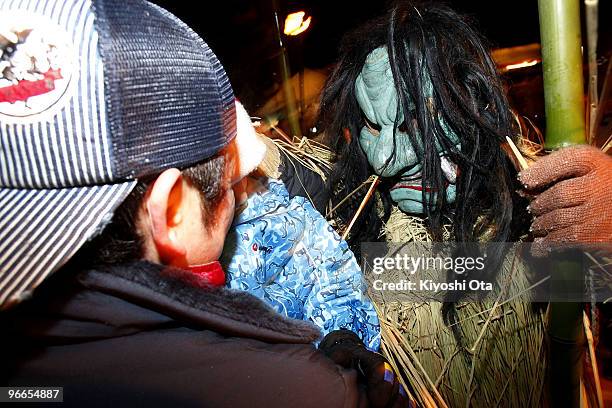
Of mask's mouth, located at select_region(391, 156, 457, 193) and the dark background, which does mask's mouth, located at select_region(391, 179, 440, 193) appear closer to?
mask's mouth, located at select_region(391, 156, 457, 193)

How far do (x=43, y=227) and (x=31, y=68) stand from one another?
23 cm

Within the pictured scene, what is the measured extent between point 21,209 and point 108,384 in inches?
11.4

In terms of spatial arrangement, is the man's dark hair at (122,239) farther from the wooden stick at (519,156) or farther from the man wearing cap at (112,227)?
the wooden stick at (519,156)

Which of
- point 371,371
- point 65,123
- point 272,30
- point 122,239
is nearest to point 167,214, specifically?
point 122,239

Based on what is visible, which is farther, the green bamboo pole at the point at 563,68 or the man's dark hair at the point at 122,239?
the green bamboo pole at the point at 563,68

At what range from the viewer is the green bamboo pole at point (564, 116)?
0.82 m

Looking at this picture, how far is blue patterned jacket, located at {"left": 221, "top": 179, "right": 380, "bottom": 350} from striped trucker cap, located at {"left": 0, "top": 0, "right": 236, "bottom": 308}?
1.92ft

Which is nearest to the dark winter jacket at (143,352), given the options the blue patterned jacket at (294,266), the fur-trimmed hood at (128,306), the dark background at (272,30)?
the fur-trimmed hood at (128,306)

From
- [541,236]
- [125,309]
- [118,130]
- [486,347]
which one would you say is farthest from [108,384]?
→ [486,347]

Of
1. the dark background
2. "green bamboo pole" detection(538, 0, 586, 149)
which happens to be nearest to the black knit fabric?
"green bamboo pole" detection(538, 0, 586, 149)

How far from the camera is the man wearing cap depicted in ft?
1.77

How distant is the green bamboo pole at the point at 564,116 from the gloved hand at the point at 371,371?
1.84 ft

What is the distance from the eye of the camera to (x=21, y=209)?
21.4 inches

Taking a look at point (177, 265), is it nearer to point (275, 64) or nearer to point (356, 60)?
point (356, 60)
